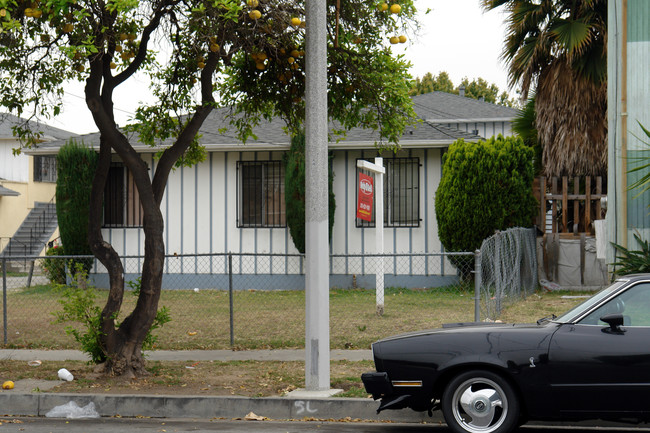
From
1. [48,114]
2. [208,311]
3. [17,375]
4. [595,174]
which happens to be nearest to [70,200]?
[208,311]

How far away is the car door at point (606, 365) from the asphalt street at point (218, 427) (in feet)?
3.20

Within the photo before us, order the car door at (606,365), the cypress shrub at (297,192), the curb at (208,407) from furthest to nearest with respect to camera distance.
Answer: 1. the cypress shrub at (297,192)
2. the curb at (208,407)
3. the car door at (606,365)

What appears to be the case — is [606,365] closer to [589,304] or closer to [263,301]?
[589,304]

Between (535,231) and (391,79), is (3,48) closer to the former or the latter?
(391,79)

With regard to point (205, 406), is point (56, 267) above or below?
above

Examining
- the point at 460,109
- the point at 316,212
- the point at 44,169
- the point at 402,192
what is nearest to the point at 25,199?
the point at 44,169

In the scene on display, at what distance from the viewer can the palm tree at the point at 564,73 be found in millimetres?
18938

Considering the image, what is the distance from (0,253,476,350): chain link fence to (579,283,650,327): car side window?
4.49m

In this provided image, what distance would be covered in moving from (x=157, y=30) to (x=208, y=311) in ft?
22.4

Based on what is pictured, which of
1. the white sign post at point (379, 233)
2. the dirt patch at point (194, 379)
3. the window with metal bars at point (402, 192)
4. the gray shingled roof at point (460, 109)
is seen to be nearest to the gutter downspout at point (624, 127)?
the white sign post at point (379, 233)

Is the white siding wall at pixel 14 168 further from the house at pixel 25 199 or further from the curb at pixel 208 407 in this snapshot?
the curb at pixel 208 407

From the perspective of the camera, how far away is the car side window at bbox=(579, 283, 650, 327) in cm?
682

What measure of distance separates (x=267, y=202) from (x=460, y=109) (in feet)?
48.7

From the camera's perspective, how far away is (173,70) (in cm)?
1170
